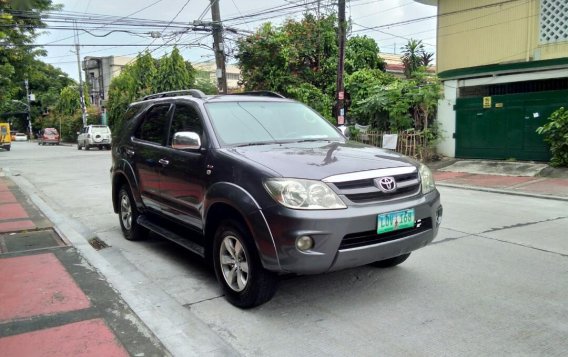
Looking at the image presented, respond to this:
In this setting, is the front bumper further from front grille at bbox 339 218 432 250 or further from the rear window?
the rear window

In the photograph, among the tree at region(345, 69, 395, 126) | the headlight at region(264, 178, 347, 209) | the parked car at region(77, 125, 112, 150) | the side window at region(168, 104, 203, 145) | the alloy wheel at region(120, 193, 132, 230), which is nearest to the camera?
the headlight at region(264, 178, 347, 209)

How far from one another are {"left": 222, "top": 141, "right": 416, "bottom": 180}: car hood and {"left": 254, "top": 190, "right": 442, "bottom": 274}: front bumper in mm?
315

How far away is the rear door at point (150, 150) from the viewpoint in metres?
5.57

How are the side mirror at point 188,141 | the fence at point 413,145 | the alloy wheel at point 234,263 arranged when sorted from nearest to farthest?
the alloy wheel at point 234,263
the side mirror at point 188,141
the fence at point 413,145

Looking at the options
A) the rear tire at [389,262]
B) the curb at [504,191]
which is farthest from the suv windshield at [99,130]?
the rear tire at [389,262]

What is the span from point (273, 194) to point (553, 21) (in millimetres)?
14776

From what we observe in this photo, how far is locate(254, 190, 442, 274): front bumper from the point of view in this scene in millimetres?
3586

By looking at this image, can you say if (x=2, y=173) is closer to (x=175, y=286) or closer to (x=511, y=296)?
(x=175, y=286)

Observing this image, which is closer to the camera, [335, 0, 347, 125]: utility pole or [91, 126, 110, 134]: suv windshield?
[335, 0, 347, 125]: utility pole

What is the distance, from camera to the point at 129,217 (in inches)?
264

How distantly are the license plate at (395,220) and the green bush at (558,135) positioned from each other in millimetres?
11278

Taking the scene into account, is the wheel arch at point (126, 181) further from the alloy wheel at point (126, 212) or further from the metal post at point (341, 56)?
the metal post at point (341, 56)

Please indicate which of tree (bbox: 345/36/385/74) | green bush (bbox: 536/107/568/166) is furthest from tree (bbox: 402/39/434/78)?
green bush (bbox: 536/107/568/166)

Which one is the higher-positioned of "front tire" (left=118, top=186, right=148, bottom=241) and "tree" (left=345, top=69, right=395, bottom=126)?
"tree" (left=345, top=69, right=395, bottom=126)
